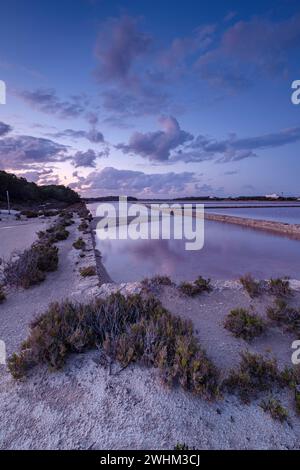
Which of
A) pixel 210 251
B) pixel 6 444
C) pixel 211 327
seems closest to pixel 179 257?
pixel 210 251

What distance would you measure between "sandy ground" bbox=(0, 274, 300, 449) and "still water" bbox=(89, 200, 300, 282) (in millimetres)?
6032

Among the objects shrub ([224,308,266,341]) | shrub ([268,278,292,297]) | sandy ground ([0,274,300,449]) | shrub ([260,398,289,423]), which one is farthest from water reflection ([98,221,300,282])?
shrub ([260,398,289,423])

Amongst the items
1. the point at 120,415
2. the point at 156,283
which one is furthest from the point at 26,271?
the point at 120,415

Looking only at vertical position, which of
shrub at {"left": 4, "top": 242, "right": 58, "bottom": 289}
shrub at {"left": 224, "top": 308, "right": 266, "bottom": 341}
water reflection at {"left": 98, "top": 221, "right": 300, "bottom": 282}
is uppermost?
shrub at {"left": 4, "top": 242, "right": 58, "bottom": 289}

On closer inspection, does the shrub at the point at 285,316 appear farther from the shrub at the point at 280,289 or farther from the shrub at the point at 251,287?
the shrub at the point at 251,287

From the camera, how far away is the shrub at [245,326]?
4891mm

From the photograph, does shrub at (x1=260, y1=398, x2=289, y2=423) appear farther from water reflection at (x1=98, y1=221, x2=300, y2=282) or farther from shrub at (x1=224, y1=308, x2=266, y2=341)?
water reflection at (x1=98, y1=221, x2=300, y2=282)

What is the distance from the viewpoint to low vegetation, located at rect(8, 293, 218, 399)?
3.50m

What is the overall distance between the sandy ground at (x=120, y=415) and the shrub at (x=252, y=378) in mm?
163

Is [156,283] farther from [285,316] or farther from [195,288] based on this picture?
[285,316]

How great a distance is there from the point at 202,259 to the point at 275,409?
995cm

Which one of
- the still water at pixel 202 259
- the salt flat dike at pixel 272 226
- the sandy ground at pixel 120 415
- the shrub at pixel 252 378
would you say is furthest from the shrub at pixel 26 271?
the salt flat dike at pixel 272 226

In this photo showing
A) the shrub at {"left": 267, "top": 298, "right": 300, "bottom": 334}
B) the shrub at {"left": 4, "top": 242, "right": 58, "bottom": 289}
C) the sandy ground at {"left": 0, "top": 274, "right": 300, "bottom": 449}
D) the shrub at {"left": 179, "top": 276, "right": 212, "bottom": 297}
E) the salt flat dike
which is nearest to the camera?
the sandy ground at {"left": 0, "top": 274, "right": 300, "bottom": 449}

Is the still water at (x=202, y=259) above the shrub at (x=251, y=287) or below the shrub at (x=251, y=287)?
below
